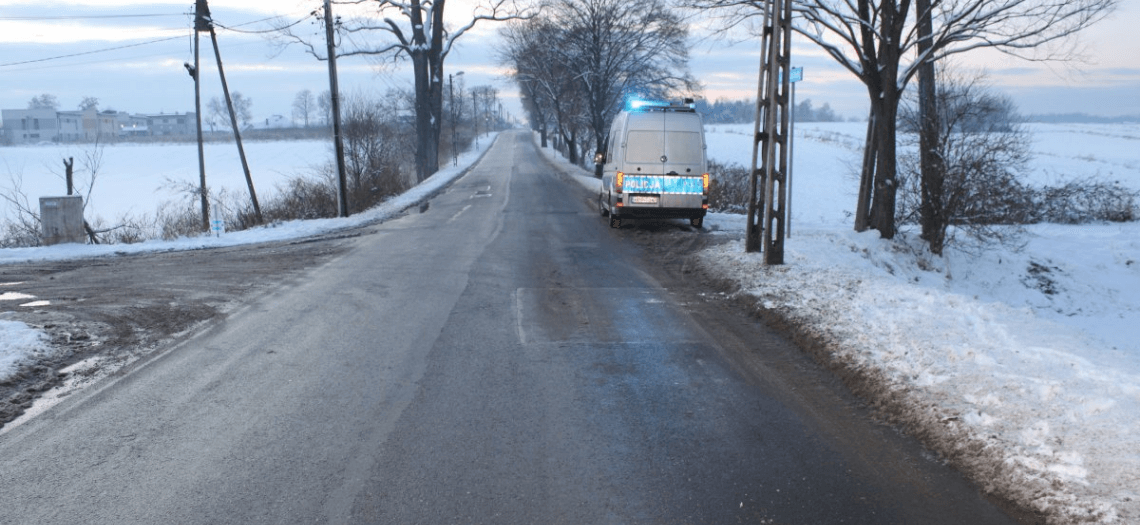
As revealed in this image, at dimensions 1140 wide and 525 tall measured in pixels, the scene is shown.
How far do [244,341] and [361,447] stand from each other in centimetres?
345

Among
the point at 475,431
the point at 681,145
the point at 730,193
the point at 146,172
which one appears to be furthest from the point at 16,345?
the point at 146,172

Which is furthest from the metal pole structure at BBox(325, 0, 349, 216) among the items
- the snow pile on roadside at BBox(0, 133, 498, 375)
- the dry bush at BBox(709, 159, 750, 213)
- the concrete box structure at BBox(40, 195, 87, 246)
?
the dry bush at BBox(709, 159, 750, 213)

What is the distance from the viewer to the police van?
16.5 m

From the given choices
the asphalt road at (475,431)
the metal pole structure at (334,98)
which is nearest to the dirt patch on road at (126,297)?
the asphalt road at (475,431)

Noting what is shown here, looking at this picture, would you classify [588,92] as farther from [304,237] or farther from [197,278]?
[197,278]

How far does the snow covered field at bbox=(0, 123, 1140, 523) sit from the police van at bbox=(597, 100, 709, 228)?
1.30 metres

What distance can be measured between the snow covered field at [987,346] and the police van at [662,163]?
130 cm

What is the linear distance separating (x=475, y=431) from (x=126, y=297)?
7.00 meters

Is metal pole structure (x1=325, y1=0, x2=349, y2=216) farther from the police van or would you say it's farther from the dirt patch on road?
the police van

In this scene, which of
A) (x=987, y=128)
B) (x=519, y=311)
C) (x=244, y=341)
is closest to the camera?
(x=244, y=341)

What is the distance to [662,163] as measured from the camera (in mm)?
16516

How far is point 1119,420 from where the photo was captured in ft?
14.9

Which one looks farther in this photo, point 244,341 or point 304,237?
point 304,237

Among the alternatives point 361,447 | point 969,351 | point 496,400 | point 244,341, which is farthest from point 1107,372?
point 244,341
